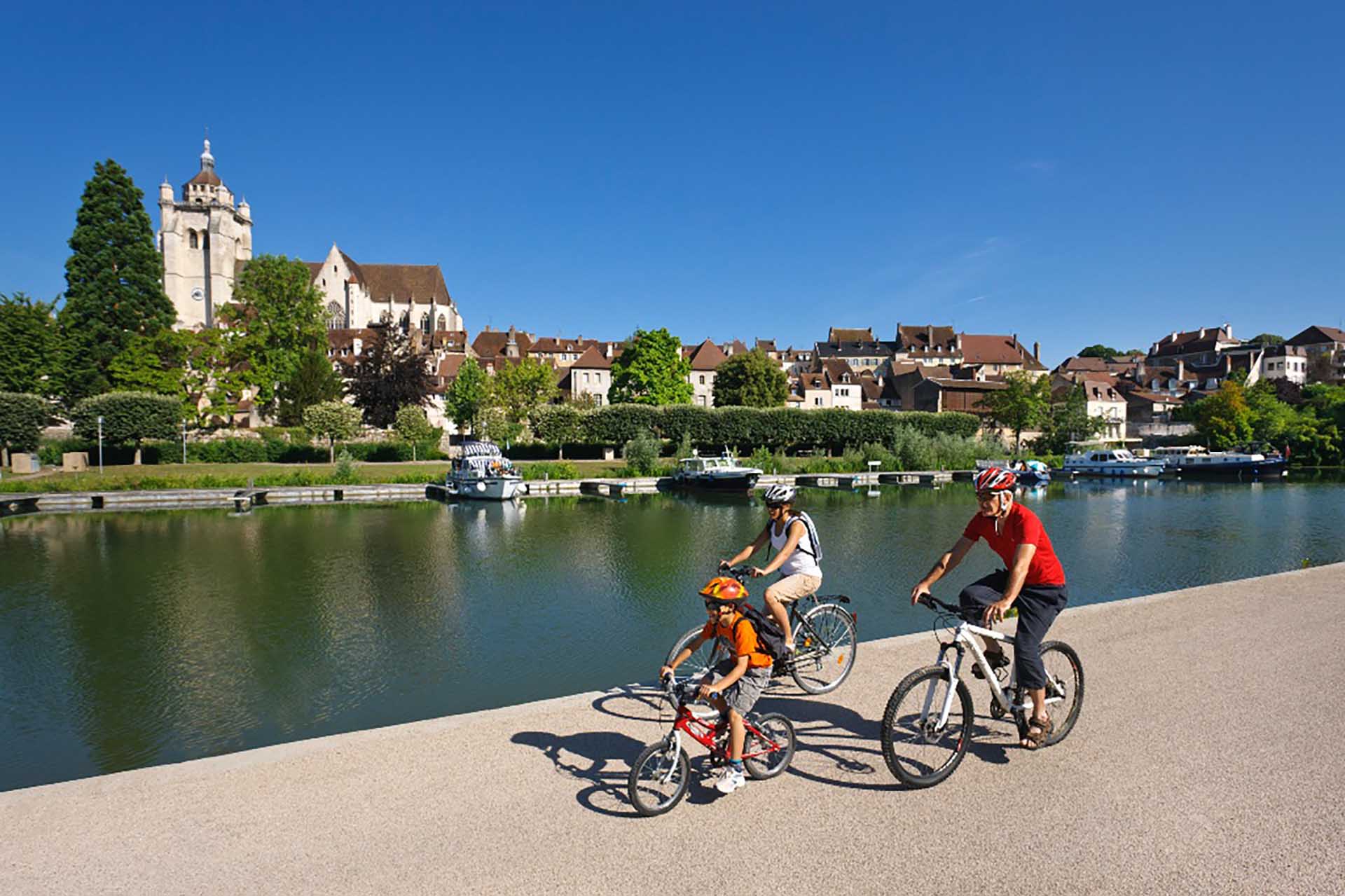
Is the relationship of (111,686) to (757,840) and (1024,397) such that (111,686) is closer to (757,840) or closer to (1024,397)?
(757,840)

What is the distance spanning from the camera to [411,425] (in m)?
54.1

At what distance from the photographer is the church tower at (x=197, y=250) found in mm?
82062

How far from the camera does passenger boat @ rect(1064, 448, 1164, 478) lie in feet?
195

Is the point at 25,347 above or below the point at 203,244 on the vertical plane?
below

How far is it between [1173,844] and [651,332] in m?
68.9

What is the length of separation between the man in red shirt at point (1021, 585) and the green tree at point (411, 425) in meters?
53.0

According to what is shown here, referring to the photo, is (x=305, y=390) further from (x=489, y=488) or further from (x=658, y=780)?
(x=658, y=780)

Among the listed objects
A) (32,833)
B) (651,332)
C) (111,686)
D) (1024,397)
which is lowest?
(111,686)

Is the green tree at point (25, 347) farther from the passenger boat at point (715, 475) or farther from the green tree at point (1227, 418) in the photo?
the green tree at point (1227, 418)

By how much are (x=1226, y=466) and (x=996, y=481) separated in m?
68.8

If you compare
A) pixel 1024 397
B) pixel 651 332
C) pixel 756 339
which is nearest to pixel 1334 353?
pixel 1024 397

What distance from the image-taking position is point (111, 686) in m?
11.3

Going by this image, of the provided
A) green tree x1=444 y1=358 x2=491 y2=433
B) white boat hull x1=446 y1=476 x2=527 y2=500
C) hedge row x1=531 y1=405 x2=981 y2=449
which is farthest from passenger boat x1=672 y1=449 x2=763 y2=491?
green tree x1=444 y1=358 x2=491 y2=433

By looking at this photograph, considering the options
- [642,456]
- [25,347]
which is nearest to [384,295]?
[25,347]
